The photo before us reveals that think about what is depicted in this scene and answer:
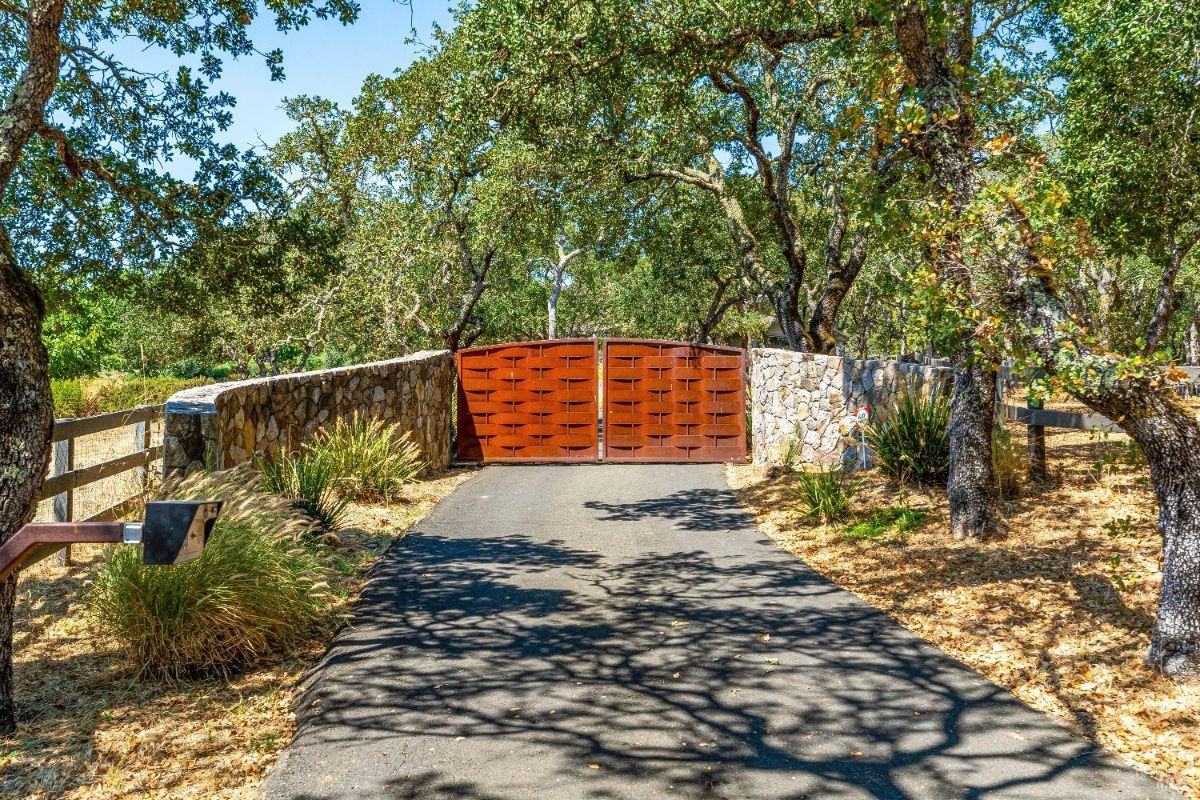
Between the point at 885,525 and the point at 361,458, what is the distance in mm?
5907

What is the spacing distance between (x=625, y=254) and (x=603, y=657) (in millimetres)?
15255

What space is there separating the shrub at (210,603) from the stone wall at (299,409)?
0.91 m

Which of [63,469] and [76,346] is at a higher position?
[76,346]

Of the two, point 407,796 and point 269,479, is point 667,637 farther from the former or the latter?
point 269,479

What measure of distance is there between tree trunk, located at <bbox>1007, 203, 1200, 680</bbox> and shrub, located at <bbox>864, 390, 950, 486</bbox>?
4682 millimetres

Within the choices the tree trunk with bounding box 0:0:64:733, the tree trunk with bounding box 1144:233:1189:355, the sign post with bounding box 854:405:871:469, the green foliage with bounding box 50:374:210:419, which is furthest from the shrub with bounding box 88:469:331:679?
the tree trunk with bounding box 1144:233:1189:355

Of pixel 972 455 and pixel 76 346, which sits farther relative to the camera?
pixel 76 346

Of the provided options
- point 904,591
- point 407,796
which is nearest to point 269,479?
point 407,796

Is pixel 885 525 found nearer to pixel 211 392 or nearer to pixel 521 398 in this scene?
pixel 211 392

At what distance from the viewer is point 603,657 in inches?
219

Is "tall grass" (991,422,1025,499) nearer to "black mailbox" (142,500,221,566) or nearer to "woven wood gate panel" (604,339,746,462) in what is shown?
"woven wood gate panel" (604,339,746,462)

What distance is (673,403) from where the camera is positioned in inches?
607

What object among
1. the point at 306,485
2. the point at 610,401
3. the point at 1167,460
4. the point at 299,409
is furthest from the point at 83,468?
the point at 610,401

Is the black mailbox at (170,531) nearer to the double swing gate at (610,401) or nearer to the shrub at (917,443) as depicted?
the shrub at (917,443)
